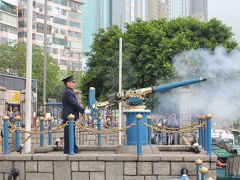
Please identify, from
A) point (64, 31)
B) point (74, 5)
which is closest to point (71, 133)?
point (64, 31)

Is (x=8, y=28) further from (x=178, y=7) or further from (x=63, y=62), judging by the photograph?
(x=178, y=7)

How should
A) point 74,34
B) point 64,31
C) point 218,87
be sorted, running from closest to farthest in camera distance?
point 218,87, point 64,31, point 74,34

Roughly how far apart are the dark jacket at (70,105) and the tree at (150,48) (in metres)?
20.7

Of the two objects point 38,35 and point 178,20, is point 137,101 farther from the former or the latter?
point 38,35

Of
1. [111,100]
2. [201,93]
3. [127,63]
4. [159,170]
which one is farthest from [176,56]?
[159,170]

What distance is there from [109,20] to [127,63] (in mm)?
122170

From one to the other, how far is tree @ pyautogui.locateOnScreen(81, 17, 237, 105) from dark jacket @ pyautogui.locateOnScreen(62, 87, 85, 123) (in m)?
20.7

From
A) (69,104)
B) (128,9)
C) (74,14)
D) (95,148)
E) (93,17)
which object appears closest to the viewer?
(69,104)

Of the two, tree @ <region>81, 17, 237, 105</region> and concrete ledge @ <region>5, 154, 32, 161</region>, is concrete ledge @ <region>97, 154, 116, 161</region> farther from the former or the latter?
tree @ <region>81, 17, 237, 105</region>

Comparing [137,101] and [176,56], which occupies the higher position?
[176,56]

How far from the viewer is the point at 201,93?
19438mm

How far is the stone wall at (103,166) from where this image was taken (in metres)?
9.13

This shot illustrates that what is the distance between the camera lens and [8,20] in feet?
213

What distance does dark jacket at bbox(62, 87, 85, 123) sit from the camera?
33.1 ft
